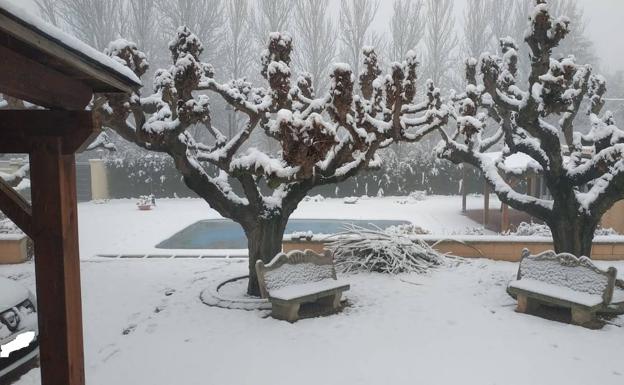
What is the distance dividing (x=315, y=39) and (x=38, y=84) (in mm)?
26667

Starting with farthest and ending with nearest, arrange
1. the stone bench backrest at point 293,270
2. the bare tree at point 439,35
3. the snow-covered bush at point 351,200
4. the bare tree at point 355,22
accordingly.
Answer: the bare tree at point 439,35 < the bare tree at point 355,22 < the snow-covered bush at point 351,200 < the stone bench backrest at point 293,270

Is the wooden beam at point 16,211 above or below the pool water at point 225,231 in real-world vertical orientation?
above

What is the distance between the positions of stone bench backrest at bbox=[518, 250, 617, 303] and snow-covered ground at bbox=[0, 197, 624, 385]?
0.51 m

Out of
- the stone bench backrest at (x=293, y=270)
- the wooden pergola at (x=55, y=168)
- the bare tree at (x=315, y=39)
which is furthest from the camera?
the bare tree at (x=315, y=39)

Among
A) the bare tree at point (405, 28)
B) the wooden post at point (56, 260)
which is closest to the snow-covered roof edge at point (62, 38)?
the wooden post at point (56, 260)

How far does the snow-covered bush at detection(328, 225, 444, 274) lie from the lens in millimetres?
8398

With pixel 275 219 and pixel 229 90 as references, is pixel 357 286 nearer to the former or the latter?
pixel 275 219

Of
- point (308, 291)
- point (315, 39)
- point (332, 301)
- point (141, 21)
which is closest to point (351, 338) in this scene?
point (308, 291)

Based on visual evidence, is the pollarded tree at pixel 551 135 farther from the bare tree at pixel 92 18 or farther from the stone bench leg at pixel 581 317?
the bare tree at pixel 92 18

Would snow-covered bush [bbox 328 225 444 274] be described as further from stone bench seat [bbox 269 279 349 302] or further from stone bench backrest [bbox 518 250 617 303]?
stone bench backrest [bbox 518 250 617 303]

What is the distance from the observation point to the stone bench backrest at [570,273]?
5.68 metres

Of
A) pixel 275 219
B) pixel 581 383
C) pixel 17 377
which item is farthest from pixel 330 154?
Answer: pixel 17 377

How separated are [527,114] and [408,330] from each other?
339 cm

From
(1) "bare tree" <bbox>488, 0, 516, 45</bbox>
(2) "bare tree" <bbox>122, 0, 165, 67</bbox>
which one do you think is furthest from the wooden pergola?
(1) "bare tree" <bbox>488, 0, 516, 45</bbox>
